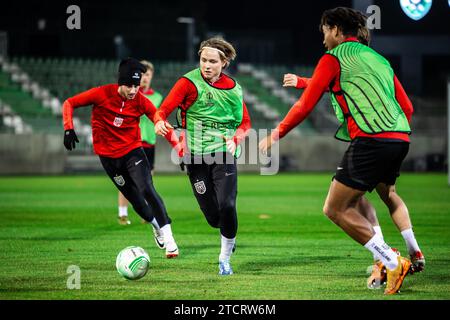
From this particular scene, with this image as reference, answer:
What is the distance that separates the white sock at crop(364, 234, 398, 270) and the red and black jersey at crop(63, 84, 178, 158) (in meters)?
4.11

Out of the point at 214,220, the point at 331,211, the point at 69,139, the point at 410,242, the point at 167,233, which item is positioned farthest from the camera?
the point at 167,233

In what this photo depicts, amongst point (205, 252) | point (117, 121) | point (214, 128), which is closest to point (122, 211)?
point (117, 121)

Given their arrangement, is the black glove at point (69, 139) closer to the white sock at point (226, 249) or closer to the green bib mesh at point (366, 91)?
the white sock at point (226, 249)

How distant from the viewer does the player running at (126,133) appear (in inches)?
425

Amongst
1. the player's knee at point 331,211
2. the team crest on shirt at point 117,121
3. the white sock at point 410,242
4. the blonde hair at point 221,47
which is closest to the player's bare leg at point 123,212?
the team crest on shirt at point 117,121

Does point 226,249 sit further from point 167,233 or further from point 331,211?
point 331,211

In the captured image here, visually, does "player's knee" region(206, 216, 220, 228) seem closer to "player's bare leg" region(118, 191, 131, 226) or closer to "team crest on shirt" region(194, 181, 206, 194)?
"team crest on shirt" region(194, 181, 206, 194)

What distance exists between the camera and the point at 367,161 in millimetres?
7430

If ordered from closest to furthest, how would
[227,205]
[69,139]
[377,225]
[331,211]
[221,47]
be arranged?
1. [331,211]
2. [377,225]
3. [227,205]
4. [221,47]
5. [69,139]

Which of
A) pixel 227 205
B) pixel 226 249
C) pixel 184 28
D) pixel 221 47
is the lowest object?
pixel 226 249

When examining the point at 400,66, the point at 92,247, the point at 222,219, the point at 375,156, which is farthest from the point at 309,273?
the point at 400,66

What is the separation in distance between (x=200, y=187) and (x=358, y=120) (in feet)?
8.25

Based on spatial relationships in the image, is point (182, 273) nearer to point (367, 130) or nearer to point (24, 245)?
point (367, 130)

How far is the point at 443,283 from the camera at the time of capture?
8195mm
